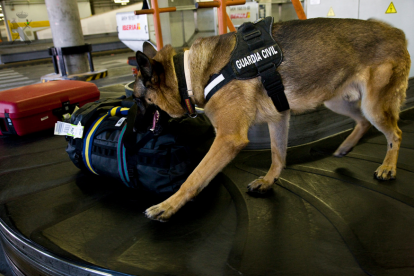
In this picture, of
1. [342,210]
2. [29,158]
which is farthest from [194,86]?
[29,158]

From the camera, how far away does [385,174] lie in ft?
7.23

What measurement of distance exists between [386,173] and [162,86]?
1.78m

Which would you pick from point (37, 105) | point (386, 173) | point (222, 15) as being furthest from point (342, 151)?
point (37, 105)

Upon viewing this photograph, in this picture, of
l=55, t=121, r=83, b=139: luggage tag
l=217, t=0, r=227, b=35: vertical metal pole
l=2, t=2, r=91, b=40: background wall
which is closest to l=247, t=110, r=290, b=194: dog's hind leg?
l=55, t=121, r=83, b=139: luggage tag

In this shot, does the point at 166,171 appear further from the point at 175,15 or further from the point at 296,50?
the point at 175,15

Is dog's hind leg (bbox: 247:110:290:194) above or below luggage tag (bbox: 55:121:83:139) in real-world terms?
below

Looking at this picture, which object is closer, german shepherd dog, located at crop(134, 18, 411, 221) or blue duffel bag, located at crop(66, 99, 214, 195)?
german shepherd dog, located at crop(134, 18, 411, 221)

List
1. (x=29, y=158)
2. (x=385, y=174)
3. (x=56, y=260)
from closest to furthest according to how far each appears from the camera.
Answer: (x=56, y=260) → (x=385, y=174) → (x=29, y=158)

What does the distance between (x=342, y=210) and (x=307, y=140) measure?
50.0 inches

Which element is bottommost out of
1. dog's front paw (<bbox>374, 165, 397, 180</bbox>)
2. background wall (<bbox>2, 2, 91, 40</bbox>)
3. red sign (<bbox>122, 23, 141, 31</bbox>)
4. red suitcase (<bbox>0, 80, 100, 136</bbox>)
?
dog's front paw (<bbox>374, 165, 397, 180</bbox>)

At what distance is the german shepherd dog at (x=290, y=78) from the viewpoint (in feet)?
6.07

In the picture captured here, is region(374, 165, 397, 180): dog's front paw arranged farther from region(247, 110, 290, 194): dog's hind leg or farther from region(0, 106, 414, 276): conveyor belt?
region(247, 110, 290, 194): dog's hind leg

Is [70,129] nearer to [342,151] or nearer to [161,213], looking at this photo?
[161,213]

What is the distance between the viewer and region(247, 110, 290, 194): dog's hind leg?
220 cm
